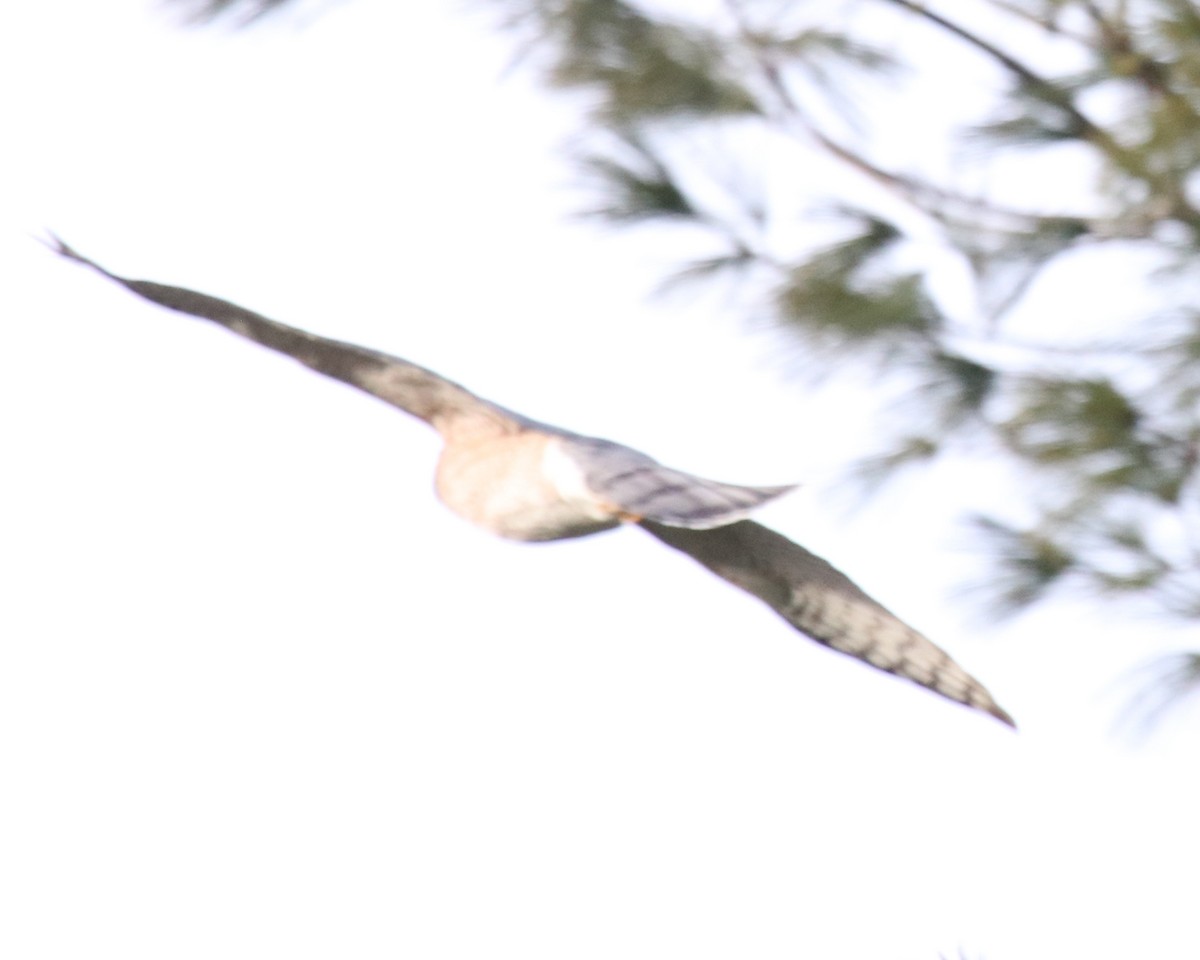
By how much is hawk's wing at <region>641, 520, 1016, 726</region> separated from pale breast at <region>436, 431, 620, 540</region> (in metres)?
0.21

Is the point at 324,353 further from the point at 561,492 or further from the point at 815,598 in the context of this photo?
the point at 815,598

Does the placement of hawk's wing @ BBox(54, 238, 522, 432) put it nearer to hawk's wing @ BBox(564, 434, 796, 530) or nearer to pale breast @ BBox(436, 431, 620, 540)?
pale breast @ BBox(436, 431, 620, 540)

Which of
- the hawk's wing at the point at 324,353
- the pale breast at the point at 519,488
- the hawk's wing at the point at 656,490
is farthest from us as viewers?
the hawk's wing at the point at 324,353

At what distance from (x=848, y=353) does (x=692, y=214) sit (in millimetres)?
253

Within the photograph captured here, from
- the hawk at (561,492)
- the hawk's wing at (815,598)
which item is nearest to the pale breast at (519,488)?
the hawk at (561,492)

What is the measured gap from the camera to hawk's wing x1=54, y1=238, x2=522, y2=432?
2.72m

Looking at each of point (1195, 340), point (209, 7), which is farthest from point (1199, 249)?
point (209, 7)

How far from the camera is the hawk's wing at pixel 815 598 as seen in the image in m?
2.82

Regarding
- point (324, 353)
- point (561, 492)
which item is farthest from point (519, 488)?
point (324, 353)

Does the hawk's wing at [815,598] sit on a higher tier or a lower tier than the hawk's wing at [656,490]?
higher

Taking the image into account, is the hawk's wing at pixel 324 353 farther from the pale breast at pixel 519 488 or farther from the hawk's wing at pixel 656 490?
the hawk's wing at pixel 656 490

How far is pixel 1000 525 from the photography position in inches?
123

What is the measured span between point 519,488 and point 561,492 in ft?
0.40

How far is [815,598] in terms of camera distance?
2.88 m
